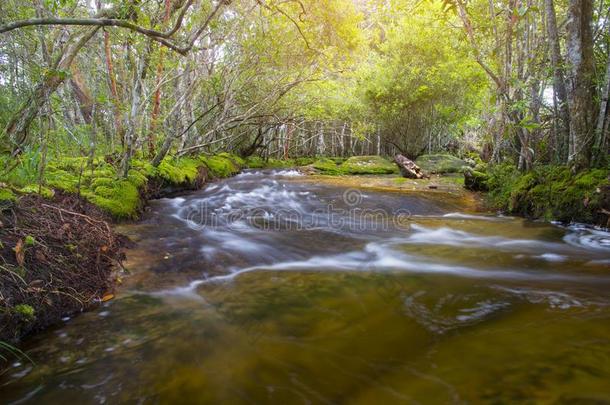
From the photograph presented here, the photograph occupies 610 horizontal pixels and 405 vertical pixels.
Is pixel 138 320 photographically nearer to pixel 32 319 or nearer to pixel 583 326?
pixel 32 319

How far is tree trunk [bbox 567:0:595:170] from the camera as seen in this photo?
16.9ft

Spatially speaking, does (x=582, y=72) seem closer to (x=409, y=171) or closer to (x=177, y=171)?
(x=409, y=171)

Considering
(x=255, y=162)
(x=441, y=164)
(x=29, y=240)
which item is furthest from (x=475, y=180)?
(x=255, y=162)

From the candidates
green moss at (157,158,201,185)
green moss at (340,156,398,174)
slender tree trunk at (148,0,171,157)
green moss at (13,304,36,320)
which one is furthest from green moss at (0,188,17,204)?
green moss at (340,156,398,174)

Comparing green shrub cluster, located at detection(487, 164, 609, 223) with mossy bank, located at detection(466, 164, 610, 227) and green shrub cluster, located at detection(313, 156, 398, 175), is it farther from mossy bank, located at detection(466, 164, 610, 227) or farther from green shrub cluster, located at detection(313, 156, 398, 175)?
green shrub cluster, located at detection(313, 156, 398, 175)

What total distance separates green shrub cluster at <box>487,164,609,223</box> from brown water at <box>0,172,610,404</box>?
0.66m

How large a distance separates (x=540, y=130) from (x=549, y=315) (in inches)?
239

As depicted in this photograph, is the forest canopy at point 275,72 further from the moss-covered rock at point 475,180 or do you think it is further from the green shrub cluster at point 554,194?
the moss-covered rock at point 475,180

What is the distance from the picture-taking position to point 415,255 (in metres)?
4.14

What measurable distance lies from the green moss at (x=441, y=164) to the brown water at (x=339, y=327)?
10.6m

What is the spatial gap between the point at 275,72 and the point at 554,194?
7548mm

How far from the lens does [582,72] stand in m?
5.19

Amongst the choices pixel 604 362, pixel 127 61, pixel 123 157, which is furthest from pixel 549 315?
pixel 127 61

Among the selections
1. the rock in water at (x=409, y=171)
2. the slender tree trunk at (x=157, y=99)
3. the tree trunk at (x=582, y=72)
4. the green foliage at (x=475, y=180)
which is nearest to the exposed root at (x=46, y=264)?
the slender tree trunk at (x=157, y=99)
